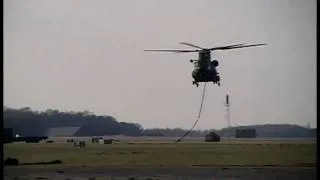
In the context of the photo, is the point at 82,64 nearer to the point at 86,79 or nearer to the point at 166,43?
the point at 86,79

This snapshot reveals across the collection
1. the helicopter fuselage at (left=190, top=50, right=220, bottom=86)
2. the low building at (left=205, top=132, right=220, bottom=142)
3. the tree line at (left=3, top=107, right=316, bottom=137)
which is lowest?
the low building at (left=205, top=132, right=220, bottom=142)

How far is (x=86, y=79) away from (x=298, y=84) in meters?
1.23

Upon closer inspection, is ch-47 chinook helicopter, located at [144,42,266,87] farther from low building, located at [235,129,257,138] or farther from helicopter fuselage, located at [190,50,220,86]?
low building, located at [235,129,257,138]

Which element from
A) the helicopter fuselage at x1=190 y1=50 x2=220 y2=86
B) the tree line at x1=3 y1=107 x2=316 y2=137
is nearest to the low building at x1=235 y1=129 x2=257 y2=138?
the tree line at x1=3 y1=107 x2=316 y2=137

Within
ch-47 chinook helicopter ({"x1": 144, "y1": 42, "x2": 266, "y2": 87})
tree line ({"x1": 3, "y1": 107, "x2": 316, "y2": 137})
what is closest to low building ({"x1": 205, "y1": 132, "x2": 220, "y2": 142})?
tree line ({"x1": 3, "y1": 107, "x2": 316, "y2": 137})

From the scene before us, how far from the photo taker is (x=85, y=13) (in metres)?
4.15

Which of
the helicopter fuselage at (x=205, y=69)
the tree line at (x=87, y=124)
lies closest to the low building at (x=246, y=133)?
the tree line at (x=87, y=124)

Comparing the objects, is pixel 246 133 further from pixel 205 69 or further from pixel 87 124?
pixel 87 124

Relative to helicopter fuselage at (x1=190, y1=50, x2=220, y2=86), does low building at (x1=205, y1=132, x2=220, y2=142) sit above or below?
below

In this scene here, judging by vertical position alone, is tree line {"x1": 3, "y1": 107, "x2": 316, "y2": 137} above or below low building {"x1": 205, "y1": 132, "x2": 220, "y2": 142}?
above

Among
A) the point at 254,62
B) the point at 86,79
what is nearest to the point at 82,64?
the point at 86,79

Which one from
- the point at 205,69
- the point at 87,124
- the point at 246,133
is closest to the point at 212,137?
the point at 246,133

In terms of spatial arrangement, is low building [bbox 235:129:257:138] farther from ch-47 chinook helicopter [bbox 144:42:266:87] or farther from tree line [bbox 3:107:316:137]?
ch-47 chinook helicopter [bbox 144:42:266:87]

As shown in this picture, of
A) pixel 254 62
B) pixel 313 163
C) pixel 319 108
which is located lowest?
pixel 313 163
